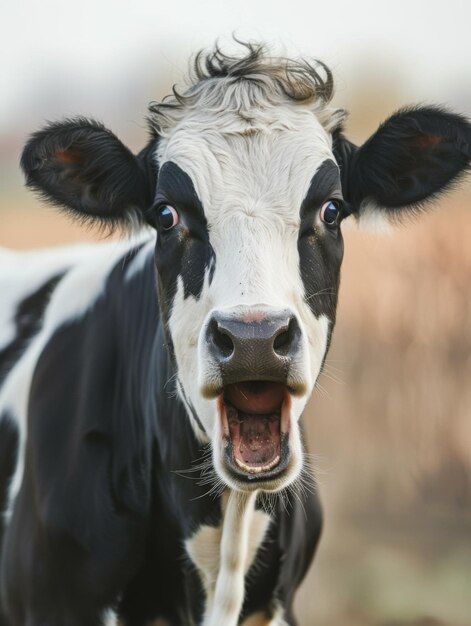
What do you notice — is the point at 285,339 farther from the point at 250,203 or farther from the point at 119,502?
the point at 119,502

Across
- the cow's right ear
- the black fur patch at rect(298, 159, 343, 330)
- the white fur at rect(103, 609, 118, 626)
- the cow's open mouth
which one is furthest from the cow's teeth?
the cow's right ear

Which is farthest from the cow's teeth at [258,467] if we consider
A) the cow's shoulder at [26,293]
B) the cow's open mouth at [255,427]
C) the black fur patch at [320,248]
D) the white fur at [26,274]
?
the white fur at [26,274]

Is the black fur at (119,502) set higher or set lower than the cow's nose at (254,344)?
lower

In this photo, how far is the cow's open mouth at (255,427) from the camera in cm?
360

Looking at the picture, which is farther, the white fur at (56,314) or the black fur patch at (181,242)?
the white fur at (56,314)

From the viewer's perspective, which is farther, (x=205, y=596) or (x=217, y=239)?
(x=205, y=596)

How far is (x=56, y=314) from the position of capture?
506 cm

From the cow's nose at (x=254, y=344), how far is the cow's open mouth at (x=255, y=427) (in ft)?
0.40

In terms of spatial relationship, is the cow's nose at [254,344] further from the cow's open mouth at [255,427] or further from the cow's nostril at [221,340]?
the cow's open mouth at [255,427]

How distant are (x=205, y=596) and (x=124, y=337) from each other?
39.6 inches

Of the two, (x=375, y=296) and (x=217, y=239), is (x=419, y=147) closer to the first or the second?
(x=217, y=239)

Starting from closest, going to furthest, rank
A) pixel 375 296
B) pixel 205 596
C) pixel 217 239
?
1. pixel 217 239
2. pixel 205 596
3. pixel 375 296

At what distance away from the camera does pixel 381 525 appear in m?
9.78

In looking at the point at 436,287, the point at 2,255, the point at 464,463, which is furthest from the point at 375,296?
the point at 2,255
